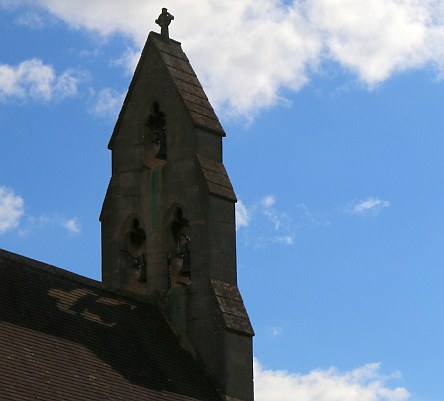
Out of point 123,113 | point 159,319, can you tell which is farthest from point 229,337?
point 123,113

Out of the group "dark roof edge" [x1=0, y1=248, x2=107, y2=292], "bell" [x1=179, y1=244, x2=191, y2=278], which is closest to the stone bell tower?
"bell" [x1=179, y1=244, x2=191, y2=278]

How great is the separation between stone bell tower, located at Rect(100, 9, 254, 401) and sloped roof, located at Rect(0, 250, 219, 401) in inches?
26.9

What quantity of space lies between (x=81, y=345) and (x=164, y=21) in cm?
1008

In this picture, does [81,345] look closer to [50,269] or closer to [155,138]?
[50,269]

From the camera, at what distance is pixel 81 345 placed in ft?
110

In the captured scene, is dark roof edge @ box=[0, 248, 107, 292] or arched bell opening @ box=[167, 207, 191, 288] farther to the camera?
arched bell opening @ box=[167, 207, 191, 288]

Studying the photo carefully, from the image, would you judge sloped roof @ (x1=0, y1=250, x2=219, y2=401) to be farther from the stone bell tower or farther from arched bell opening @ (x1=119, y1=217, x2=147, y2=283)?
arched bell opening @ (x1=119, y1=217, x2=147, y2=283)

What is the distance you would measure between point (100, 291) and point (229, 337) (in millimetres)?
2895

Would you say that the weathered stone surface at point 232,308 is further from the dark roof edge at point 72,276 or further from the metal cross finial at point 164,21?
the metal cross finial at point 164,21

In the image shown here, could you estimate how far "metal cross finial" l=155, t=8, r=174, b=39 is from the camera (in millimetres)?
40469

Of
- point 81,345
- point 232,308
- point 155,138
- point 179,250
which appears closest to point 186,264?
point 179,250

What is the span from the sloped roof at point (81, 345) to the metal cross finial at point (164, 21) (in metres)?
6.87

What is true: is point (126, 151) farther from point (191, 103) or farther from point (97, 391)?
point (97, 391)

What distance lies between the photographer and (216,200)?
3788 centimetres
